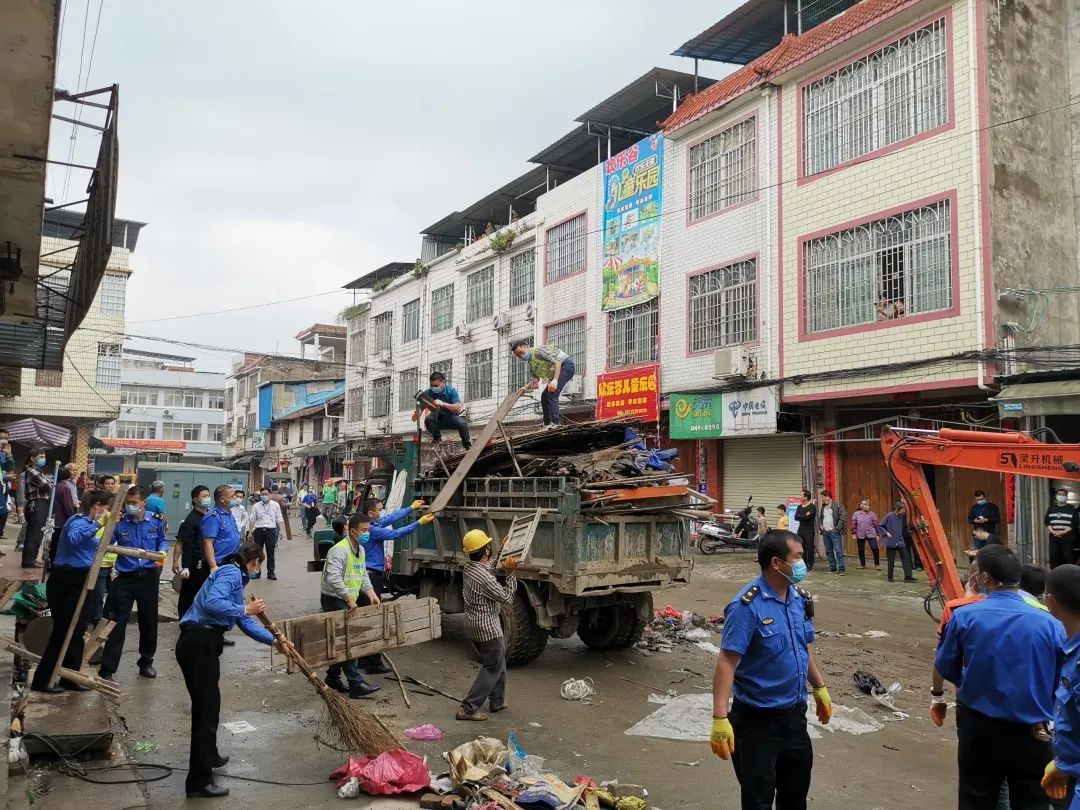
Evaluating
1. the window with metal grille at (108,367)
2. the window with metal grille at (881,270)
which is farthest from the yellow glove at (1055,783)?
the window with metal grille at (108,367)

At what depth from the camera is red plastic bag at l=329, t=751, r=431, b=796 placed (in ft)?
16.3

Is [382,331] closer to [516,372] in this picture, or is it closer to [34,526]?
[516,372]

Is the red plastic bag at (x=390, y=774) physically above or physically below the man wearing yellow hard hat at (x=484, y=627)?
below

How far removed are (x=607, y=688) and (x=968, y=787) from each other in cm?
424

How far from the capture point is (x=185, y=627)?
201 inches

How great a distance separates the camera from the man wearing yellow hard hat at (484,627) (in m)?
6.67

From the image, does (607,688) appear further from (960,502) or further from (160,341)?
(160,341)

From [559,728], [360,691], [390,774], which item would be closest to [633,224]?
[360,691]

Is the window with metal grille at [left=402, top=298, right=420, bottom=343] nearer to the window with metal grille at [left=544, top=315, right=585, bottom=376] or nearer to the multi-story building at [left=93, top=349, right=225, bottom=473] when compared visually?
the window with metal grille at [left=544, top=315, right=585, bottom=376]

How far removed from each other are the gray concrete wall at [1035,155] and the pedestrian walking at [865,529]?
422cm

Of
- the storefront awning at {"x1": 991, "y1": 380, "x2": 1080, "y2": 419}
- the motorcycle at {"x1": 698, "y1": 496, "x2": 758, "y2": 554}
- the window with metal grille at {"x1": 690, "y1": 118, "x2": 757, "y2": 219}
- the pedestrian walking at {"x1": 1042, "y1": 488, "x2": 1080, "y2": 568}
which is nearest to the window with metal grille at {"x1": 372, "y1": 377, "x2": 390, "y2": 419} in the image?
the window with metal grille at {"x1": 690, "y1": 118, "x2": 757, "y2": 219}

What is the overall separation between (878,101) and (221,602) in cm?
1609

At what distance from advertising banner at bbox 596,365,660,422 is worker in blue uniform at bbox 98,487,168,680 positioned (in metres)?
14.3

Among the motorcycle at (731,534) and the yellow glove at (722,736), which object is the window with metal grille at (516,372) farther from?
the yellow glove at (722,736)
